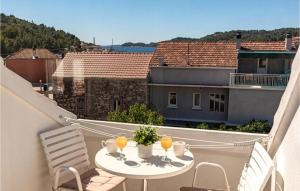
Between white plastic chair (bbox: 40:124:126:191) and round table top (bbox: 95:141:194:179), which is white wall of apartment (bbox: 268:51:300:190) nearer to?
round table top (bbox: 95:141:194:179)

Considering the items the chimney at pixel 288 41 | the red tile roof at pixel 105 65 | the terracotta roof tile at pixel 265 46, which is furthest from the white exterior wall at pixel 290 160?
the terracotta roof tile at pixel 265 46

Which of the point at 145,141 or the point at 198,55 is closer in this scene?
the point at 145,141

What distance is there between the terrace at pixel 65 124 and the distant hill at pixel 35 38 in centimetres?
1142

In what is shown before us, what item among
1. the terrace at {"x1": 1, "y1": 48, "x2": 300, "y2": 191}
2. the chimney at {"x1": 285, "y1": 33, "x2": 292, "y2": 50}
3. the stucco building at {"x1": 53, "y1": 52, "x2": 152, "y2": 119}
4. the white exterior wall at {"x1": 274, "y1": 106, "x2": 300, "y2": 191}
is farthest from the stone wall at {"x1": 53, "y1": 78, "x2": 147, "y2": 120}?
the white exterior wall at {"x1": 274, "y1": 106, "x2": 300, "y2": 191}

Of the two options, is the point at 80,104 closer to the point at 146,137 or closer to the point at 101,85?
the point at 101,85

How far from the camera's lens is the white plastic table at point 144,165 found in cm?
237

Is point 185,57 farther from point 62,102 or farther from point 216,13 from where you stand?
point 216,13

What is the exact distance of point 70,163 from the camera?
3.06 meters

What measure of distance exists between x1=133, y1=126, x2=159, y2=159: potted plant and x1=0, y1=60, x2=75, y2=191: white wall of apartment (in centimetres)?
95

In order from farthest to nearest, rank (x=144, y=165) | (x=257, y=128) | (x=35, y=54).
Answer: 1. (x=35, y=54)
2. (x=257, y=128)
3. (x=144, y=165)

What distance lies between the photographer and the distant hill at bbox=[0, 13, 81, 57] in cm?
1493

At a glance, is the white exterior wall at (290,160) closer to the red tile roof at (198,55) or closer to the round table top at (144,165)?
the round table top at (144,165)

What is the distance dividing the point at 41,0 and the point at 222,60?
1763cm

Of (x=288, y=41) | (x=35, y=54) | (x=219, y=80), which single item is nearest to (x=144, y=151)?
(x=219, y=80)
